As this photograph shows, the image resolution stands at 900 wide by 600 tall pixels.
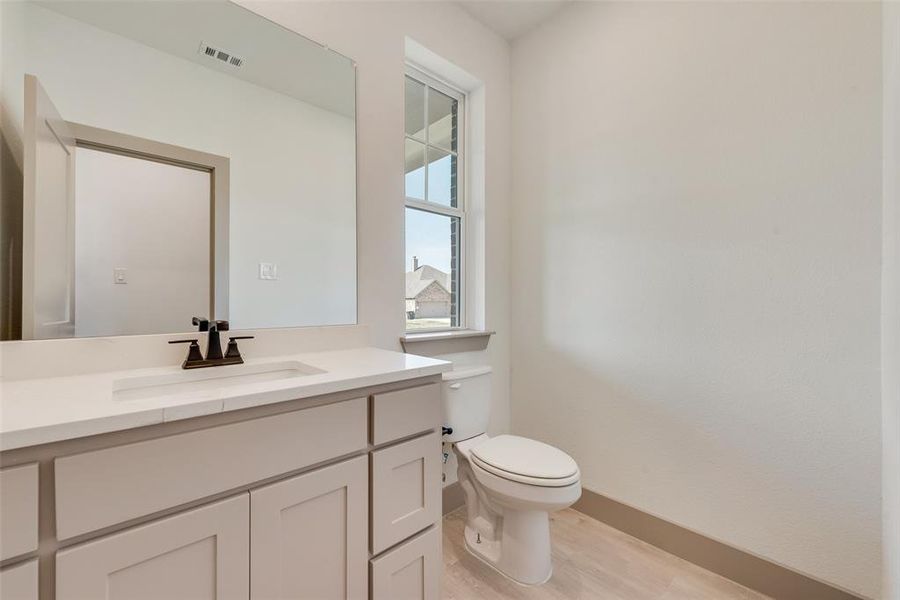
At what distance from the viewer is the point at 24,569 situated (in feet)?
1.91

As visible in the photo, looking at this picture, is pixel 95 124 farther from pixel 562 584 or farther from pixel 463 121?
pixel 562 584

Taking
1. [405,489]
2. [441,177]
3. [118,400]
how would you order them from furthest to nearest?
[441,177] < [405,489] < [118,400]

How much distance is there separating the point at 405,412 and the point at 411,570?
471 millimetres

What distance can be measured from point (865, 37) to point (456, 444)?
82.8 inches

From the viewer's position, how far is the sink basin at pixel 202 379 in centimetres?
97

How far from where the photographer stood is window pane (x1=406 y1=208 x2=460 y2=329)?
1.97 meters

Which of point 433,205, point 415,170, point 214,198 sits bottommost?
point 214,198

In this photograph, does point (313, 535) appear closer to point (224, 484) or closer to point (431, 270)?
point (224, 484)

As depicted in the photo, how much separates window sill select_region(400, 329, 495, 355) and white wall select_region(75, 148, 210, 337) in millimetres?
848

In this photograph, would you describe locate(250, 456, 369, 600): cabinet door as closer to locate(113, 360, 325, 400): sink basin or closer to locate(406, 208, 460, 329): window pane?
locate(113, 360, 325, 400): sink basin

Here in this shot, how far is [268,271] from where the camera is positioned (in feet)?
4.56

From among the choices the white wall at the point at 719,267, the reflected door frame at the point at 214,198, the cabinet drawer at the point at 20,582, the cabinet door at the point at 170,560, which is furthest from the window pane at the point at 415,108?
the cabinet drawer at the point at 20,582

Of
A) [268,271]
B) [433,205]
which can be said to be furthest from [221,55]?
[433,205]

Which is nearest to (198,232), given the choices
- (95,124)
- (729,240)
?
(95,124)
